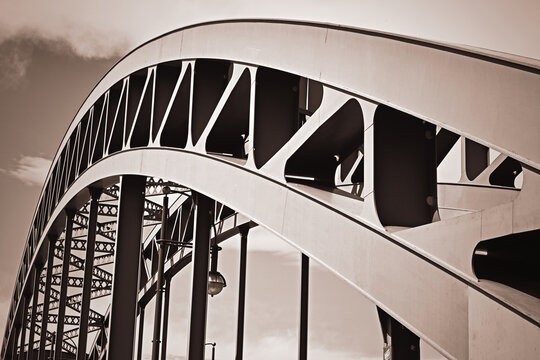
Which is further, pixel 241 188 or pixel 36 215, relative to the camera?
pixel 36 215

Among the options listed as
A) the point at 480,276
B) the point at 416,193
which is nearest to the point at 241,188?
the point at 416,193

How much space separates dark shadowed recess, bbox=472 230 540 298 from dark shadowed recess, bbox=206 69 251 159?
13.9 feet

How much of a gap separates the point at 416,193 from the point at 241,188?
251 centimetres

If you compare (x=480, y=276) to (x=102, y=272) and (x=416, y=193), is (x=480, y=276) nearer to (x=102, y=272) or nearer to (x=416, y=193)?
(x=416, y=193)

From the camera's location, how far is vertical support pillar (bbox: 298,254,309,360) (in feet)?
41.9

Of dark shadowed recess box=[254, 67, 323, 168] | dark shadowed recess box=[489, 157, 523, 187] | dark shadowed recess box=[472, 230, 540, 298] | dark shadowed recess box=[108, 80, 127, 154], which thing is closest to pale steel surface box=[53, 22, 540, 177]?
dark shadowed recess box=[254, 67, 323, 168]

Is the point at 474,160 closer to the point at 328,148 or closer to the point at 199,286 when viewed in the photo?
the point at 199,286

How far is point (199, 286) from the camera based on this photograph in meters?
9.35

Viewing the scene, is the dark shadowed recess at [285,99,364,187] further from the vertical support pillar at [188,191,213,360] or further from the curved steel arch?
the vertical support pillar at [188,191,213,360]

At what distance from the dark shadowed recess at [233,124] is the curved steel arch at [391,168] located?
47 millimetres

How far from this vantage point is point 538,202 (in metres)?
4.02

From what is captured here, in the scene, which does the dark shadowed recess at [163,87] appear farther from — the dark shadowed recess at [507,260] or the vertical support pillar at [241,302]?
the dark shadowed recess at [507,260]

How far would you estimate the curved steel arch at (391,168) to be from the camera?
165 inches

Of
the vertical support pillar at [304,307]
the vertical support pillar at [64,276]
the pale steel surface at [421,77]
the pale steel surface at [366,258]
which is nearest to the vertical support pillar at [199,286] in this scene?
the pale steel surface at [366,258]
